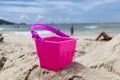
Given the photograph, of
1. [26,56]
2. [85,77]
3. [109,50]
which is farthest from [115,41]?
[85,77]

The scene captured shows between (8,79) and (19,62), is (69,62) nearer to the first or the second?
(8,79)

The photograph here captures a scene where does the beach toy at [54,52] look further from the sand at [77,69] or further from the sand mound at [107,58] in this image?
the sand mound at [107,58]

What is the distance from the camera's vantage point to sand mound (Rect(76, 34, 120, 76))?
3.35m

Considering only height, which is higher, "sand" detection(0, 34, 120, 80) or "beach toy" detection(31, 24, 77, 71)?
"beach toy" detection(31, 24, 77, 71)

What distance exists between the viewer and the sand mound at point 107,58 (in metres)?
3.35

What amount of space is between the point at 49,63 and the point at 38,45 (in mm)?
225

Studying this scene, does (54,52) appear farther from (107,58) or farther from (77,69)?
(107,58)

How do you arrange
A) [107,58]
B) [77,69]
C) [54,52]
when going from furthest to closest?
[107,58]
[77,69]
[54,52]

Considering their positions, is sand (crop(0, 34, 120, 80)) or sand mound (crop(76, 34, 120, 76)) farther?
sand mound (crop(76, 34, 120, 76))

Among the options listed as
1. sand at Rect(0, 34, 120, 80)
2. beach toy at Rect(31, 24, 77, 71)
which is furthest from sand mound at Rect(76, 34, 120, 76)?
beach toy at Rect(31, 24, 77, 71)

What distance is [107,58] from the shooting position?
3.64 m

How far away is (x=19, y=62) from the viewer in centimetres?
344

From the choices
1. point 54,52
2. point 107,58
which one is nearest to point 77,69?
point 54,52

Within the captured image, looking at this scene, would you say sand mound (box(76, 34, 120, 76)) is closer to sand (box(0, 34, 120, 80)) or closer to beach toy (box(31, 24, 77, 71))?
sand (box(0, 34, 120, 80))
